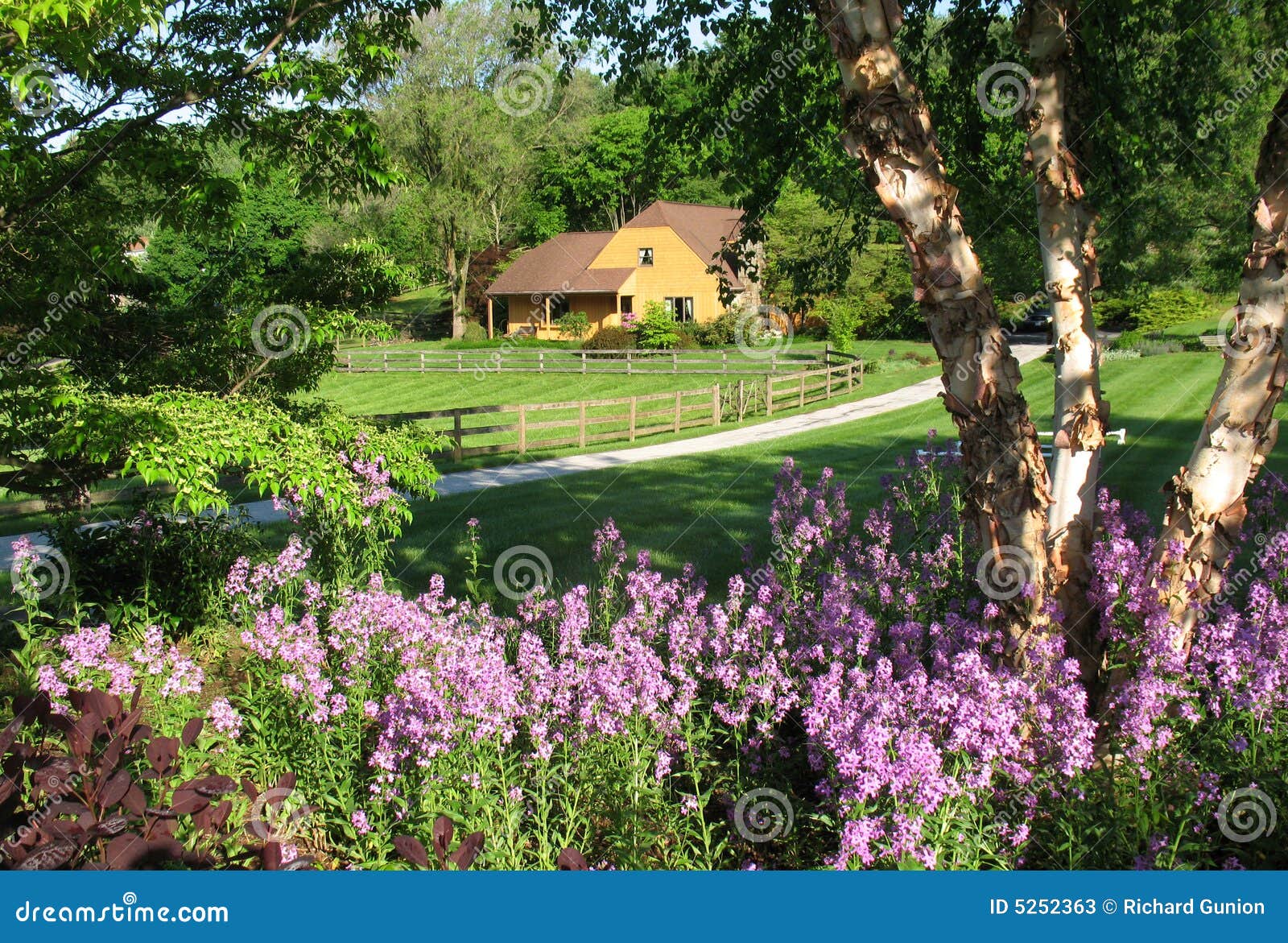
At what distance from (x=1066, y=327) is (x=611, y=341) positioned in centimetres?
4205

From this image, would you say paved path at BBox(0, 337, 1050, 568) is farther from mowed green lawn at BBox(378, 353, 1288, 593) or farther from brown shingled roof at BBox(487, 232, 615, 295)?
brown shingled roof at BBox(487, 232, 615, 295)

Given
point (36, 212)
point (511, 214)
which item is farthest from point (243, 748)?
point (511, 214)

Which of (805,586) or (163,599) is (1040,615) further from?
(163,599)

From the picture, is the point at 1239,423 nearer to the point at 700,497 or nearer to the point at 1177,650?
the point at 1177,650

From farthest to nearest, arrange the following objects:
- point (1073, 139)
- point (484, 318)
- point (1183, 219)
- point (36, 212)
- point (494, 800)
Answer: point (484, 318) < point (1183, 219) < point (36, 212) < point (1073, 139) < point (494, 800)

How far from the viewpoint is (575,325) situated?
52469 millimetres

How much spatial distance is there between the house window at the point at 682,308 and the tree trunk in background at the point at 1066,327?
4528 centimetres

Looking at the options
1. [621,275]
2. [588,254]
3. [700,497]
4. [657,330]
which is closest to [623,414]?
[700,497]

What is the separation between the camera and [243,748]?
4.24 metres

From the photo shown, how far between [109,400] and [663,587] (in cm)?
296

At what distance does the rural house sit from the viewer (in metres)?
49.5

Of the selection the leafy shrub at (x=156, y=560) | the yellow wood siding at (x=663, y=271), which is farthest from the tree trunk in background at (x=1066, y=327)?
the yellow wood siding at (x=663, y=271)

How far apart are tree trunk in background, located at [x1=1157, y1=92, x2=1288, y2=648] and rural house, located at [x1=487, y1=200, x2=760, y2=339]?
4178cm

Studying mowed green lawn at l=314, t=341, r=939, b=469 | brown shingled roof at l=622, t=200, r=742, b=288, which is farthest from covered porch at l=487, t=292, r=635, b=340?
mowed green lawn at l=314, t=341, r=939, b=469
